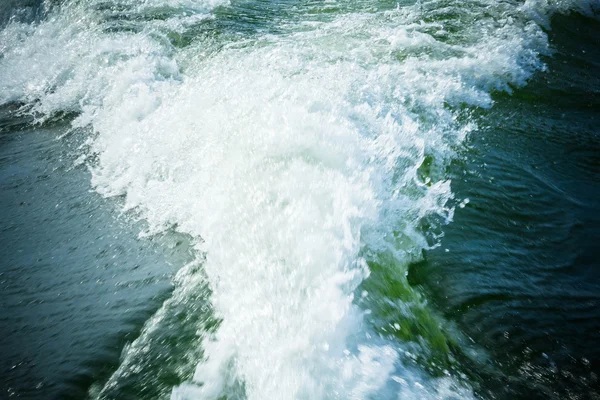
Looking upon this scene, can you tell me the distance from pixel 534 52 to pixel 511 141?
8.53 feet

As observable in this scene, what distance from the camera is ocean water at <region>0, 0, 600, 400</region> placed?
191 cm

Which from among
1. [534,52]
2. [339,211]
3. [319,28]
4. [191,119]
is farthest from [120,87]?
[534,52]

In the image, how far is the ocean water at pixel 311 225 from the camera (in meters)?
1.91

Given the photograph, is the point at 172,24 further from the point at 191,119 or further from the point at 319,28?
the point at 191,119

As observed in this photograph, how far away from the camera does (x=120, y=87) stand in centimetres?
476

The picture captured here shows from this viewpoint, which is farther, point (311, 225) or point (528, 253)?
point (528, 253)

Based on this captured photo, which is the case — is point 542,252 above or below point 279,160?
below

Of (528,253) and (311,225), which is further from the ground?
(311,225)

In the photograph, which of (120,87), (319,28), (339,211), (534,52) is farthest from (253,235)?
(534,52)

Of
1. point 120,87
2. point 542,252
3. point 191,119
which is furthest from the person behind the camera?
point 120,87

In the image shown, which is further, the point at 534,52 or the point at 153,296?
the point at 534,52

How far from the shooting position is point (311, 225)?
91.6 inches

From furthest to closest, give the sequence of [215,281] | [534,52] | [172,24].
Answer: [172,24]
[534,52]
[215,281]

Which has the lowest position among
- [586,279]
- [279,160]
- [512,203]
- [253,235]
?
[586,279]
